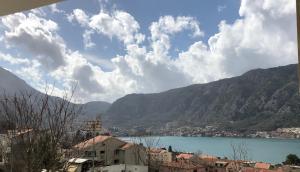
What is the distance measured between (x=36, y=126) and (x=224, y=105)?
6327 cm

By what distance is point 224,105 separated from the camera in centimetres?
6456

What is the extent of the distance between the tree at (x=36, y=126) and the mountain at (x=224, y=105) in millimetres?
42987

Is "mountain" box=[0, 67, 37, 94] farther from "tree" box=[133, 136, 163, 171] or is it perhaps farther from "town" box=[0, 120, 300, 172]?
"tree" box=[133, 136, 163, 171]

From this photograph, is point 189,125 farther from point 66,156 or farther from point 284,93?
point 66,156

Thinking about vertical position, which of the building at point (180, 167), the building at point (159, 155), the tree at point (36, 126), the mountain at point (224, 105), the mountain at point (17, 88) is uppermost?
the mountain at point (224, 105)

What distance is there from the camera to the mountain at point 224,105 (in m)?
50.2

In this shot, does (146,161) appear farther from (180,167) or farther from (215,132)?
(215,132)

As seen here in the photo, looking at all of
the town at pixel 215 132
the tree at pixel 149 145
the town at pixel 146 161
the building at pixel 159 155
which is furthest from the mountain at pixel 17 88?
the town at pixel 215 132

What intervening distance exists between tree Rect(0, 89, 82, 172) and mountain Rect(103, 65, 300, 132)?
4299cm

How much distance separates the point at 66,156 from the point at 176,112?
70.2 meters

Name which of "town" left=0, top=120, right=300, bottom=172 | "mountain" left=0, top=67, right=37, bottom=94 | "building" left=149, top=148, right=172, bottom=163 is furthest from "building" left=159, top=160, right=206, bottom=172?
"mountain" left=0, top=67, right=37, bottom=94

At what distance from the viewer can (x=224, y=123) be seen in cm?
6000

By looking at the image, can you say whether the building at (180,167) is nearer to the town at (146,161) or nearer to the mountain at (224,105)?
the town at (146,161)

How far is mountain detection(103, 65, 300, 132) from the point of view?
50.2 m
